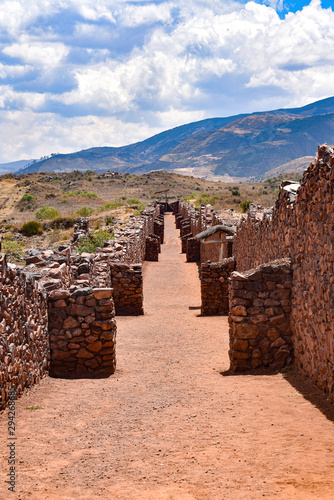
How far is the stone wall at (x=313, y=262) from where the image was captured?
19.8 ft

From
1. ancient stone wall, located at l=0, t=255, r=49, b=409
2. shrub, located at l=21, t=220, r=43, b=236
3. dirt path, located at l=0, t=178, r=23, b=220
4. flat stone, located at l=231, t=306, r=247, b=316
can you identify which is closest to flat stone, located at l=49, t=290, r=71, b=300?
ancient stone wall, located at l=0, t=255, r=49, b=409

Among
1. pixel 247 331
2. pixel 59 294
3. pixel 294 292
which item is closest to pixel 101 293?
pixel 59 294

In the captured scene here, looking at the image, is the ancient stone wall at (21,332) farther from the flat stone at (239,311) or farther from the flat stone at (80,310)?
the flat stone at (239,311)

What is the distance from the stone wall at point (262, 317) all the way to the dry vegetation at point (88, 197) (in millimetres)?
18240

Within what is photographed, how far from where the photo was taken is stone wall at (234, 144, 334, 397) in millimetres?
6027

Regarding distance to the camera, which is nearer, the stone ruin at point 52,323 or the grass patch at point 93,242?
the stone ruin at point 52,323

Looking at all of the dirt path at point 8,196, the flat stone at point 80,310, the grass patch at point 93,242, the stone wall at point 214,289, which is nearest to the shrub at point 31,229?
the grass patch at point 93,242

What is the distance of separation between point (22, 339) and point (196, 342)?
529cm

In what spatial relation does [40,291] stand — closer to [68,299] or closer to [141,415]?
[68,299]

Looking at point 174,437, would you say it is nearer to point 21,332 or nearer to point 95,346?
point 21,332

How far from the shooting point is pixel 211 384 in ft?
23.9

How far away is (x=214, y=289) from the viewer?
14.1 metres

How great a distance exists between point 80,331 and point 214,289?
6.95 meters

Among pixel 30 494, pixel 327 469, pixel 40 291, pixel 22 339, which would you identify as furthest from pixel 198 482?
pixel 40 291
